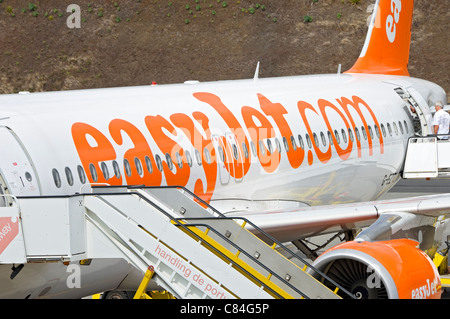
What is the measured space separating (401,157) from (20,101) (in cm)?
1069

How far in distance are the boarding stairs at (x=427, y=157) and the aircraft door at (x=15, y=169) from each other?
10861mm

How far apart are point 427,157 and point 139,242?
11.9m

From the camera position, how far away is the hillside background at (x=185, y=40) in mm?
58750

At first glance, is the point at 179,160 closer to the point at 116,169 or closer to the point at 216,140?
the point at 216,140

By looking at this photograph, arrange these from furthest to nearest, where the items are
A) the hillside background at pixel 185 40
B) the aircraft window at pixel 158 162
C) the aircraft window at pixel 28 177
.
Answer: the hillside background at pixel 185 40
the aircraft window at pixel 158 162
the aircraft window at pixel 28 177

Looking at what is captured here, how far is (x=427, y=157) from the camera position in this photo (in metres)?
18.6

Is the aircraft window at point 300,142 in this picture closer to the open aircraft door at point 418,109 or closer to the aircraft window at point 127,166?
the aircraft window at point 127,166

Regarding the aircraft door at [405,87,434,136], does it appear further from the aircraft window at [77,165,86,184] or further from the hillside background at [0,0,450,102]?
the hillside background at [0,0,450,102]

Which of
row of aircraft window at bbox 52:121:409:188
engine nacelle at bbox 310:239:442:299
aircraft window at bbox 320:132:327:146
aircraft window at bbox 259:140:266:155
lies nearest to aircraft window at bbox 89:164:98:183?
row of aircraft window at bbox 52:121:409:188

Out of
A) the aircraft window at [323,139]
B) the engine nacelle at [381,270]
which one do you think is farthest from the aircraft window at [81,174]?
the aircraft window at [323,139]

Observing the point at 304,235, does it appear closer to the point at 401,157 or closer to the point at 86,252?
the point at 86,252

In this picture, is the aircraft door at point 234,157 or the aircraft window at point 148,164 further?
the aircraft door at point 234,157

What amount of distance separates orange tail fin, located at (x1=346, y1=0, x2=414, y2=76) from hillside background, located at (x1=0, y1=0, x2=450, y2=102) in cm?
3482
